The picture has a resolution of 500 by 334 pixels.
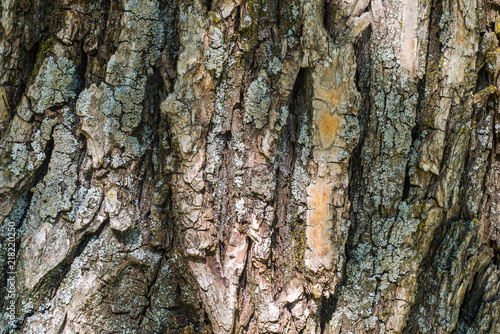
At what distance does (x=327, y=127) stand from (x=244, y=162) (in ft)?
1.12

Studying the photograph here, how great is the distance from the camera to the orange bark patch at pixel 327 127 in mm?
1419

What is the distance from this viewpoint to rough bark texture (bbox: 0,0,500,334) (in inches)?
56.1

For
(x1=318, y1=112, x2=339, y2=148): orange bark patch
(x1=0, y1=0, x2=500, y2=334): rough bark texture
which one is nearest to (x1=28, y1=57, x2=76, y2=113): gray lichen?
(x1=0, y1=0, x2=500, y2=334): rough bark texture

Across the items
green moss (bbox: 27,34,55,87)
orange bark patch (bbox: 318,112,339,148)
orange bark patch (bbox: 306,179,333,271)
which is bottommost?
orange bark patch (bbox: 306,179,333,271)

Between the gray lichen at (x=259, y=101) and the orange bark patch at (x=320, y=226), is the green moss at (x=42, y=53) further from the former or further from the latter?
the orange bark patch at (x=320, y=226)

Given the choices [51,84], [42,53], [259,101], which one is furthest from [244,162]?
[42,53]

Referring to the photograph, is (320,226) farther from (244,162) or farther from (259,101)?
(259,101)

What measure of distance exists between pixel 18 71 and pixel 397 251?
5.60ft

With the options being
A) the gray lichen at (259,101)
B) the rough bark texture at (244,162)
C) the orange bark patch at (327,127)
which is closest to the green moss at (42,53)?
the rough bark texture at (244,162)

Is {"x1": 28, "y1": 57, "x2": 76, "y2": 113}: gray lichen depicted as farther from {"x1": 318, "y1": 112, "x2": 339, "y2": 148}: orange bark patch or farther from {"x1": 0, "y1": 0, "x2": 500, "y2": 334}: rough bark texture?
{"x1": 318, "y1": 112, "x2": 339, "y2": 148}: orange bark patch

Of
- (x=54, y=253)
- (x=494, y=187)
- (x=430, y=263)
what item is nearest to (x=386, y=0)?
(x=494, y=187)

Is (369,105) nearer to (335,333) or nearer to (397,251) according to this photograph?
(397,251)

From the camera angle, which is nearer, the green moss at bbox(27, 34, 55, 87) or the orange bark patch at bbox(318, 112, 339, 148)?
the orange bark patch at bbox(318, 112, 339, 148)

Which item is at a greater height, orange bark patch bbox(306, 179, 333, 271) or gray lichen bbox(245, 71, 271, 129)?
gray lichen bbox(245, 71, 271, 129)
